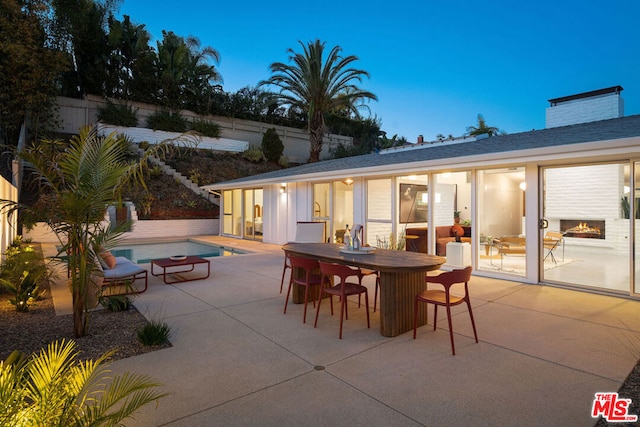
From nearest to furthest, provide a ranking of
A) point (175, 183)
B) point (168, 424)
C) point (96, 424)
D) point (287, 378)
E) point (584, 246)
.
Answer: point (96, 424)
point (168, 424)
point (287, 378)
point (584, 246)
point (175, 183)

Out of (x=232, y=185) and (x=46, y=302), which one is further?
(x=232, y=185)

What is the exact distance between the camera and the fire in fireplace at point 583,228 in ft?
23.2

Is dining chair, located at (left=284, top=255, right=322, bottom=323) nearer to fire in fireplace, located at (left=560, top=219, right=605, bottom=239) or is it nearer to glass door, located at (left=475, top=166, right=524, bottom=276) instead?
glass door, located at (left=475, top=166, right=524, bottom=276)

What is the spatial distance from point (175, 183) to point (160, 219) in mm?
3481

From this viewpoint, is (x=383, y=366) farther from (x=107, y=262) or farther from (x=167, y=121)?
(x=167, y=121)

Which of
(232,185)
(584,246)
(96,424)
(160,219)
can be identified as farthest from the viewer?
(160,219)

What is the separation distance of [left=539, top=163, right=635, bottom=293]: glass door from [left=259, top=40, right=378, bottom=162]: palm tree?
36.5 feet

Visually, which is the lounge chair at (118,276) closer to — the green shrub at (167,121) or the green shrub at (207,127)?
the green shrub at (167,121)

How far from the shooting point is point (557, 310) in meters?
4.73

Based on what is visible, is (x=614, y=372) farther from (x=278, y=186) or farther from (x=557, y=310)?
(x=278, y=186)

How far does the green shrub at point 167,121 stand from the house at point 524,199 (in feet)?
44.8

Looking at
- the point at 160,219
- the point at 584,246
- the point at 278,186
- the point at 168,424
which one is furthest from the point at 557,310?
the point at 160,219

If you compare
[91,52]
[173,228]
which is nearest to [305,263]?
[173,228]

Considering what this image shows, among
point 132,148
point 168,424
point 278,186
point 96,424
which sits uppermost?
point 132,148
